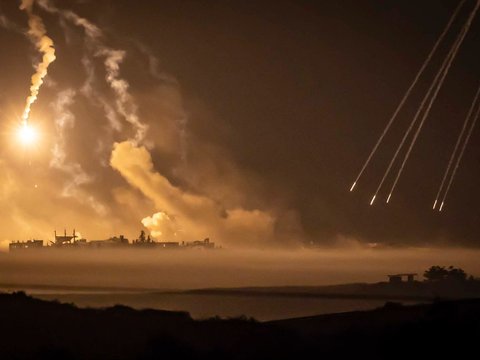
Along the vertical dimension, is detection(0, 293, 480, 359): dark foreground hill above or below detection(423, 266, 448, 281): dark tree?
below

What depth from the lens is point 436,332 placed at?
28172 mm

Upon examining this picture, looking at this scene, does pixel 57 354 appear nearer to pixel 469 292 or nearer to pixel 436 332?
pixel 436 332

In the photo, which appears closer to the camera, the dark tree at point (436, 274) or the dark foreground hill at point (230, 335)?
the dark foreground hill at point (230, 335)

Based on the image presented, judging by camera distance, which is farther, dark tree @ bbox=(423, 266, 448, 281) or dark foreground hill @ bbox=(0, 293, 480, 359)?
dark tree @ bbox=(423, 266, 448, 281)

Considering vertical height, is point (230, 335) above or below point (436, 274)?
below

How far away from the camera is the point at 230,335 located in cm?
3055

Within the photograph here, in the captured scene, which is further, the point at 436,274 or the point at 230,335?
the point at 436,274

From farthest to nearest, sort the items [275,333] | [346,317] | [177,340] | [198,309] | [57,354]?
[198,309] → [346,317] → [275,333] → [177,340] → [57,354]

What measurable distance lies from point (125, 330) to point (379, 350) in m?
8.69

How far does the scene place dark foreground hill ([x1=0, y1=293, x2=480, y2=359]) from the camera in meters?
27.0

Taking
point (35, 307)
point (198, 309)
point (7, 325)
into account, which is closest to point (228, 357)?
point (7, 325)

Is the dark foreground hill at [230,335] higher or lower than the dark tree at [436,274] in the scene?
lower

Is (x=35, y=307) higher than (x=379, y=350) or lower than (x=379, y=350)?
higher

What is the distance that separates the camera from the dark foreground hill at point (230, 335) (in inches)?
1064
